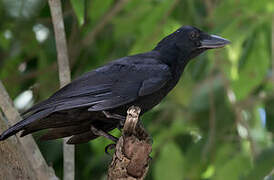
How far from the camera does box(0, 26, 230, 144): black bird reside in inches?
149

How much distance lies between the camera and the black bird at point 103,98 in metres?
3.79

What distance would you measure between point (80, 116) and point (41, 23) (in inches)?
87.0

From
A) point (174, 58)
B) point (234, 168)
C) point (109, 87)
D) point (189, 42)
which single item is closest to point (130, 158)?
point (109, 87)

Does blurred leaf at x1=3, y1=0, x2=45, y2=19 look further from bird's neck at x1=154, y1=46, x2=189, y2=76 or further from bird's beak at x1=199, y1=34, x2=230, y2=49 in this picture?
bird's beak at x1=199, y1=34, x2=230, y2=49

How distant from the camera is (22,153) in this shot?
360 centimetres

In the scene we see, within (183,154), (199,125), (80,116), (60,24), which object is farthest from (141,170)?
(199,125)

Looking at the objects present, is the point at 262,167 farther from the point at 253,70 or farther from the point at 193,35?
the point at 253,70

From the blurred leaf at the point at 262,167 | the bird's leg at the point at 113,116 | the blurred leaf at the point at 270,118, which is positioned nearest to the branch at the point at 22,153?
the bird's leg at the point at 113,116

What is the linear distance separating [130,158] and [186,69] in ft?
8.73

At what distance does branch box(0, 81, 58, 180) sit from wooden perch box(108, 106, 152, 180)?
506 mm

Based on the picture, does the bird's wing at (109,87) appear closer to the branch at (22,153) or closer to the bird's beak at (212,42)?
the branch at (22,153)

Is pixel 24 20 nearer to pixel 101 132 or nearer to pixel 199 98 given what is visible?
pixel 101 132

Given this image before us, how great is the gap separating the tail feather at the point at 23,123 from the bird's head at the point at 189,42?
126cm

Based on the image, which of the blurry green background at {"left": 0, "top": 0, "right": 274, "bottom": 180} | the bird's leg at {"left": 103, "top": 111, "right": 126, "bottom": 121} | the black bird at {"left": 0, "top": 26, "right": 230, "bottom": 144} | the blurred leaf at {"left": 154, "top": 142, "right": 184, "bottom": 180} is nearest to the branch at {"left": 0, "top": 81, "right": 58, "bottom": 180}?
the black bird at {"left": 0, "top": 26, "right": 230, "bottom": 144}
